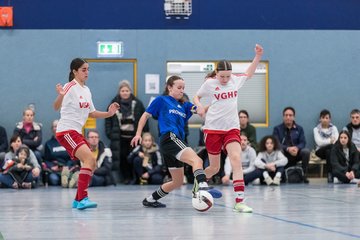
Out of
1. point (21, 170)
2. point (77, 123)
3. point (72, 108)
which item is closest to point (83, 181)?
point (77, 123)

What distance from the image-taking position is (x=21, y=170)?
1552cm

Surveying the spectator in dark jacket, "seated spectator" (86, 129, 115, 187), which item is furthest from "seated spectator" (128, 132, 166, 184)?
"seated spectator" (86, 129, 115, 187)

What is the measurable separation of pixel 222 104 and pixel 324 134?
7.81m

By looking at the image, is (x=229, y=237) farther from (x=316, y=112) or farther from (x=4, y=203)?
(x=316, y=112)

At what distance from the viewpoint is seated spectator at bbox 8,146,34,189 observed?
50.8 feet

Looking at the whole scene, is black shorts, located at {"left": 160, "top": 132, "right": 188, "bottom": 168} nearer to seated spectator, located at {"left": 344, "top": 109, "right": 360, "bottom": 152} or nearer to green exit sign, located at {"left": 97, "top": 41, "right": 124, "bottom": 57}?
green exit sign, located at {"left": 97, "top": 41, "right": 124, "bottom": 57}

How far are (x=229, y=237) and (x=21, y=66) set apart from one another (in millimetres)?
11758

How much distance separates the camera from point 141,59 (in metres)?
17.8

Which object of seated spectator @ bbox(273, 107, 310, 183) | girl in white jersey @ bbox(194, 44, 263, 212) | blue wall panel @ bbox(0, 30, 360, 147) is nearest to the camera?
girl in white jersey @ bbox(194, 44, 263, 212)

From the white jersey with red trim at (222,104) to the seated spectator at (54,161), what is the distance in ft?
22.3

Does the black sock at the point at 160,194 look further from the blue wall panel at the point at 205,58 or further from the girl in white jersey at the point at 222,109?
the blue wall panel at the point at 205,58

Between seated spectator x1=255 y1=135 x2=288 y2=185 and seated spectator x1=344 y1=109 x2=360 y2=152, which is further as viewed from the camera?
seated spectator x1=344 y1=109 x2=360 y2=152

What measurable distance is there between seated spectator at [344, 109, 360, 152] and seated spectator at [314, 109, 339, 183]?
30 cm
